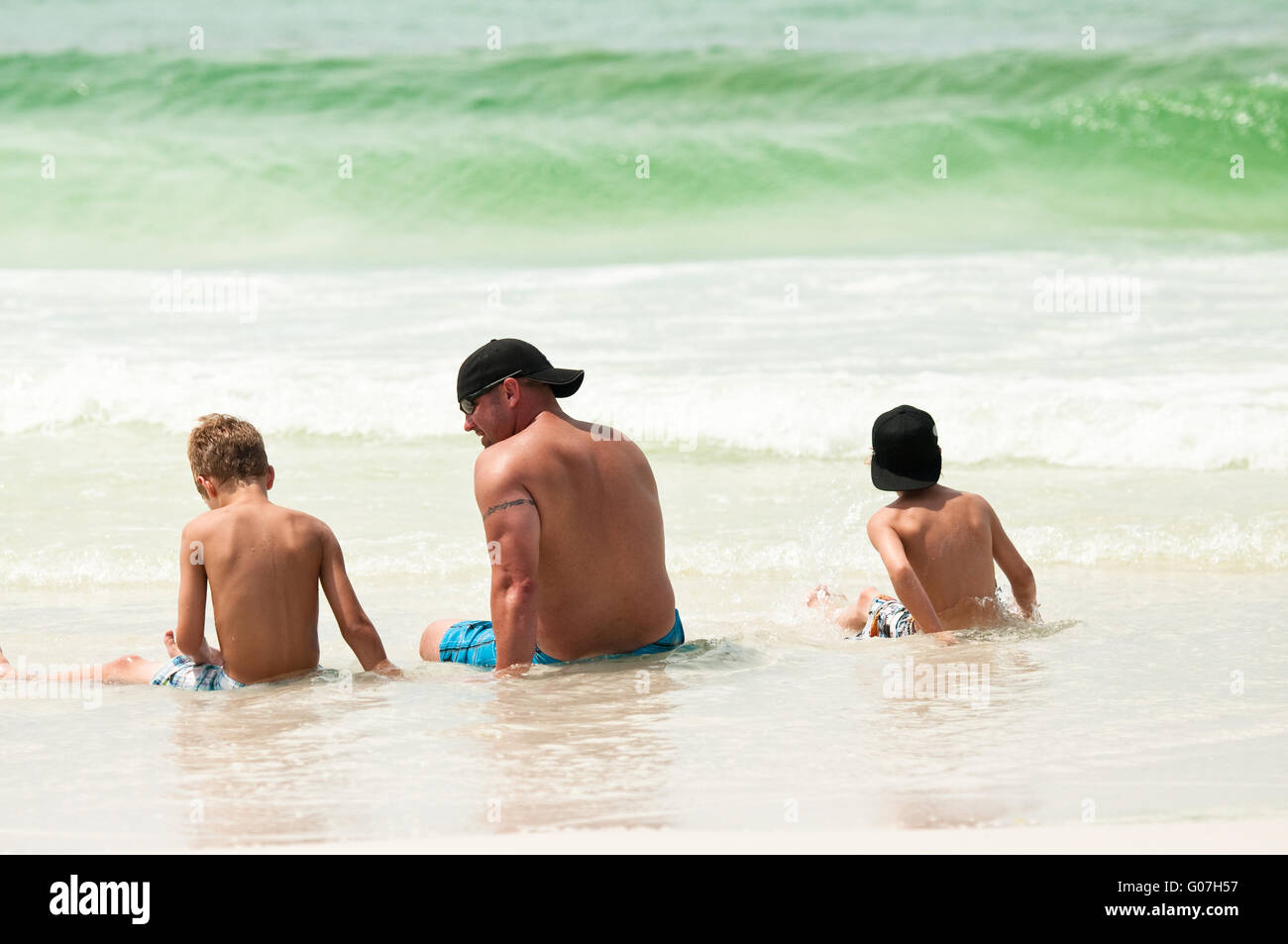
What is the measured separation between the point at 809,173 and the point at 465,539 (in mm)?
14925

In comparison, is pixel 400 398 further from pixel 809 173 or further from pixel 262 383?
pixel 809 173

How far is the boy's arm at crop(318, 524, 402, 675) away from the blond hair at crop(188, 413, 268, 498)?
32 cm

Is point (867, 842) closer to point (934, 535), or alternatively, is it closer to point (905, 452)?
point (934, 535)

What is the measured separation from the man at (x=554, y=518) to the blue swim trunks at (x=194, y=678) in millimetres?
855

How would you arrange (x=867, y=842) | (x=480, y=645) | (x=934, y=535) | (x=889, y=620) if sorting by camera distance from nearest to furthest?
(x=867, y=842)
(x=480, y=645)
(x=934, y=535)
(x=889, y=620)

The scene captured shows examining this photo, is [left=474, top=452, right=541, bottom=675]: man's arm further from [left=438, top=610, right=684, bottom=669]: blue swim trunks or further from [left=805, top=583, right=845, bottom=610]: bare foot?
[left=805, top=583, right=845, bottom=610]: bare foot

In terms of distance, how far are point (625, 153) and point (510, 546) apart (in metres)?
18.3

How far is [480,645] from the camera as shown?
4.80 m

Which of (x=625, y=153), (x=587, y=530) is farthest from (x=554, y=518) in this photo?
(x=625, y=153)

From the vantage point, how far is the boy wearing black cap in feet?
17.0

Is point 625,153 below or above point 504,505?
above

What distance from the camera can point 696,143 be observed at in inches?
867

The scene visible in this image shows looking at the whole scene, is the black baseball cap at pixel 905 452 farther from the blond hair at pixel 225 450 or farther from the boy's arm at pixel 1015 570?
the blond hair at pixel 225 450

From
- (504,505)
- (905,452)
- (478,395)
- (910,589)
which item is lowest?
(910,589)
